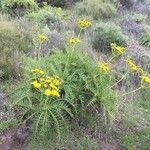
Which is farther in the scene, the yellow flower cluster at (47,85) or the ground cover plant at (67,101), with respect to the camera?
the ground cover plant at (67,101)

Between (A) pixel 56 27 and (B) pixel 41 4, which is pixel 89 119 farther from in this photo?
(B) pixel 41 4

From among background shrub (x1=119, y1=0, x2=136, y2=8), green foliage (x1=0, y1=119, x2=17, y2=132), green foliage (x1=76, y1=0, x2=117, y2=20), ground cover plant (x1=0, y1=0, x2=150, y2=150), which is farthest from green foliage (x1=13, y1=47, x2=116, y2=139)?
background shrub (x1=119, y1=0, x2=136, y2=8)

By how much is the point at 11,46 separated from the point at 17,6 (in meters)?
2.88

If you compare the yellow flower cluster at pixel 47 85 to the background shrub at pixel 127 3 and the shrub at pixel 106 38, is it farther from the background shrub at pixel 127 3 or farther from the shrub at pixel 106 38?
the background shrub at pixel 127 3

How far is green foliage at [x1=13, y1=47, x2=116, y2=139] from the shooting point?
179 inches

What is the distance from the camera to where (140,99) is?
6156mm

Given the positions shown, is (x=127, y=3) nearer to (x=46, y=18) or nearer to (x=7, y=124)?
(x=46, y=18)

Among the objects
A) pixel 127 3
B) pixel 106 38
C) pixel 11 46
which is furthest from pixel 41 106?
pixel 127 3

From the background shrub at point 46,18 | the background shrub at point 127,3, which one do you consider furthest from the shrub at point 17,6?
the background shrub at point 127,3

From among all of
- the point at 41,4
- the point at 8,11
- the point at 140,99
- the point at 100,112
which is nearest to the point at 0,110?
the point at 100,112

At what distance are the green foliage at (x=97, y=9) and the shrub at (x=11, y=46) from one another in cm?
282

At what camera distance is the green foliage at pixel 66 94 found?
14.9ft

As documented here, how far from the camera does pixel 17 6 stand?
29.1 ft

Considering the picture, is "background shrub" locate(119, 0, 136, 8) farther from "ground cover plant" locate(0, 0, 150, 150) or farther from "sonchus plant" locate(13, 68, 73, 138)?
"sonchus plant" locate(13, 68, 73, 138)
